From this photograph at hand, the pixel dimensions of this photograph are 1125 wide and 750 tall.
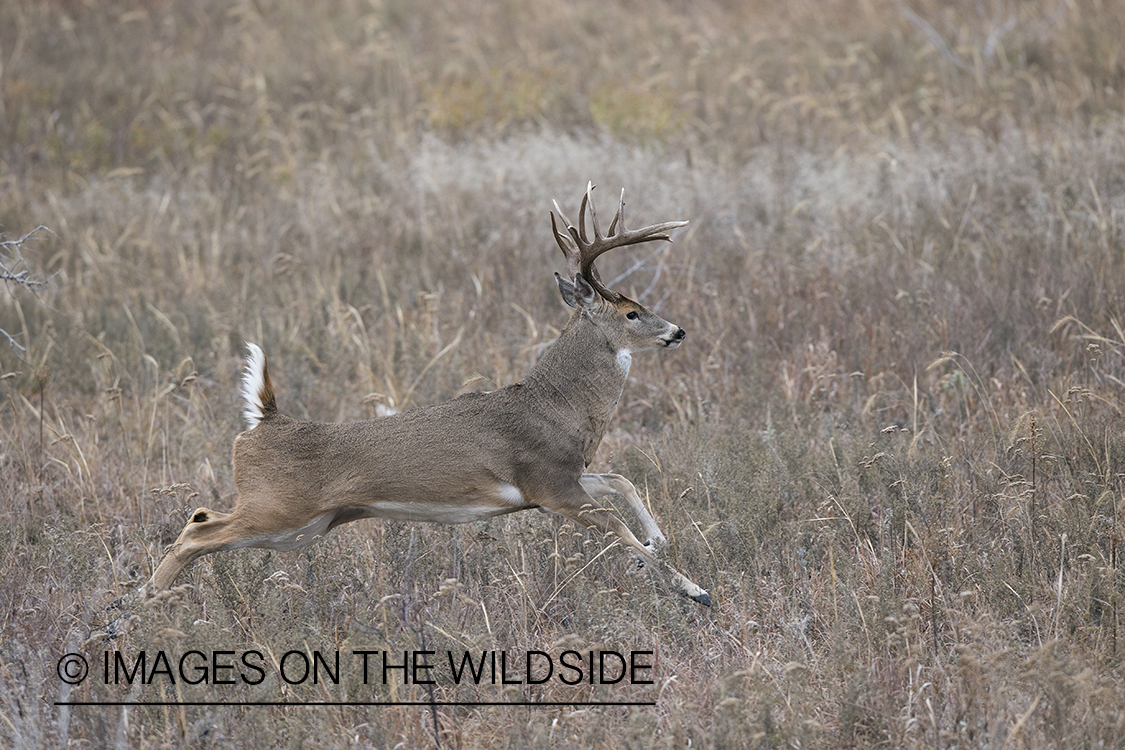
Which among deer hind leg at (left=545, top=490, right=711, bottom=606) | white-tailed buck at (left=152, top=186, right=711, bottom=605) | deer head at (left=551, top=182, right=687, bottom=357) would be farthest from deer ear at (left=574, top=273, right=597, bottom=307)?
deer hind leg at (left=545, top=490, right=711, bottom=606)

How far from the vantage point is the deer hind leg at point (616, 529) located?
14.3ft

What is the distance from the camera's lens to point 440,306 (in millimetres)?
7660

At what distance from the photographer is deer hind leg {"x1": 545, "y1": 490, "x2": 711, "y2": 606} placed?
4.36 metres

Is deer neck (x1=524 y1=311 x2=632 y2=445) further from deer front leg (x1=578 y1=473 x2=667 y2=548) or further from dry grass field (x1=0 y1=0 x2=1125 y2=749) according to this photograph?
dry grass field (x1=0 y1=0 x2=1125 y2=749)

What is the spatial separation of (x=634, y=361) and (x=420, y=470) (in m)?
3.06

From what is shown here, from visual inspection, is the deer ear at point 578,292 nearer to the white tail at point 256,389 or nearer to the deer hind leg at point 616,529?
the deer hind leg at point 616,529

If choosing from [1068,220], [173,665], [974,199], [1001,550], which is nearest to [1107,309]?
[1068,220]

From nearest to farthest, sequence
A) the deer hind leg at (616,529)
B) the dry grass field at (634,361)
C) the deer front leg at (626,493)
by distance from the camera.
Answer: the dry grass field at (634,361) → the deer hind leg at (616,529) → the deer front leg at (626,493)

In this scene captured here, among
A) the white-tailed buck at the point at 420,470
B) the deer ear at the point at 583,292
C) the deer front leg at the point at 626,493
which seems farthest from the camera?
the deer ear at the point at 583,292

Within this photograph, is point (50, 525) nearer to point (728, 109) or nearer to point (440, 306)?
point (440, 306)

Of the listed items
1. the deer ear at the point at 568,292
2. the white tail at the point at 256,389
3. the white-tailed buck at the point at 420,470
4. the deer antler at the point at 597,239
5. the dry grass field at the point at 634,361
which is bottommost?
the dry grass field at the point at 634,361

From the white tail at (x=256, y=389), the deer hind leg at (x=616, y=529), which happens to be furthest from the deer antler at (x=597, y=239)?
the white tail at (x=256, y=389)

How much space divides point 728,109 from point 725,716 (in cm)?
863

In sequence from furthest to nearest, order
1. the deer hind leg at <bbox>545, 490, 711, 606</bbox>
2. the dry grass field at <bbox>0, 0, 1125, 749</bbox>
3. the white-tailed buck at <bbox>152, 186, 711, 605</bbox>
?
the deer hind leg at <bbox>545, 490, 711, 606</bbox> → the white-tailed buck at <bbox>152, 186, 711, 605</bbox> → the dry grass field at <bbox>0, 0, 1125, 749</bbox>
